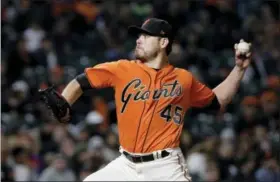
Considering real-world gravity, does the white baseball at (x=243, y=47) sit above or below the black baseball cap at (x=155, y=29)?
below

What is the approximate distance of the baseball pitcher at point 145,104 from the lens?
6.79 metres

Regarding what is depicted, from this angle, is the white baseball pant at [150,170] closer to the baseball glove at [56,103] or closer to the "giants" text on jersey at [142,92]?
the "giants" text on jersey at [142,92]

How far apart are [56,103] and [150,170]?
2.99 ft

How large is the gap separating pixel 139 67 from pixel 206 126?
579 cm

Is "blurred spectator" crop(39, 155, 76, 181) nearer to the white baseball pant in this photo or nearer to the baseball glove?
the baseball glove

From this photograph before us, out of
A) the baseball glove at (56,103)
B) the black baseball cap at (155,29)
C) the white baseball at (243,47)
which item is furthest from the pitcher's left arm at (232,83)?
the baseball glove at (56,103)

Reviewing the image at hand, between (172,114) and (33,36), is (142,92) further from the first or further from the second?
(33,36)

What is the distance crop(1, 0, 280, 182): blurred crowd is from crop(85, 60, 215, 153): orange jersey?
368 cm

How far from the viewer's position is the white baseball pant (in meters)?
6.72

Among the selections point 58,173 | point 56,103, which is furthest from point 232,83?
point 58,173

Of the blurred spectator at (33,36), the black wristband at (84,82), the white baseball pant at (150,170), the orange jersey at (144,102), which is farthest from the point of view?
the blurred spectator at (33,36)

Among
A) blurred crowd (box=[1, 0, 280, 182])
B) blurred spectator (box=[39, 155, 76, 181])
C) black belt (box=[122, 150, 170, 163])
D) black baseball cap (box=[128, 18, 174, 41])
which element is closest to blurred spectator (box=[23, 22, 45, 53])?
blurred crowd (box=[1, 0, 280, 182])

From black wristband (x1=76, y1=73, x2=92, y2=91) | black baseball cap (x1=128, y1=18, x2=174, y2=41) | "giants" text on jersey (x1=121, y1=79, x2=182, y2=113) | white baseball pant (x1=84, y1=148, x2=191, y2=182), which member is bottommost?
white baseball pant (x1=84, y1=148, x2=191, y2=182)

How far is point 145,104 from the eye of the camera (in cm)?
691
